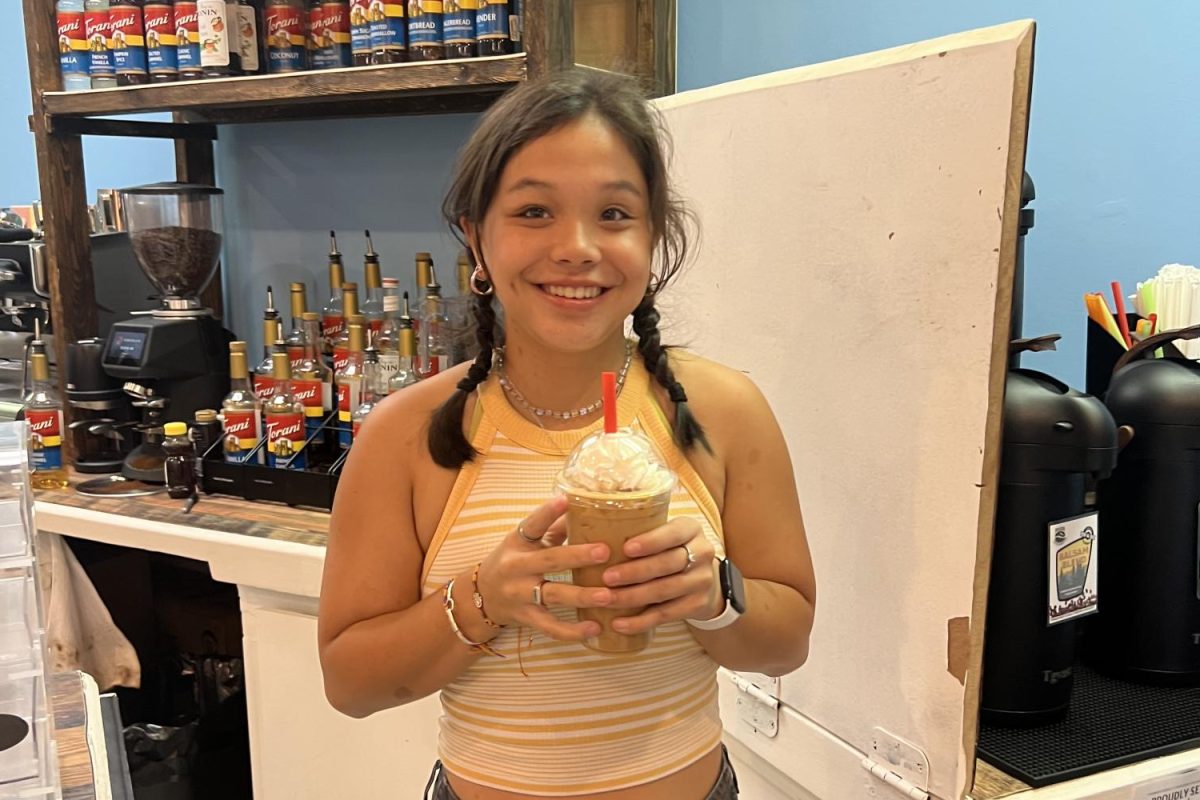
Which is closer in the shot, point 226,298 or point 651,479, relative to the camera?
point 651,479

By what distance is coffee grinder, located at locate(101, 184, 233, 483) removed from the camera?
216 cm

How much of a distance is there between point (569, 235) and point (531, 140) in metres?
0.11

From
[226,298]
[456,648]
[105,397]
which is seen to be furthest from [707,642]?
[226,298]

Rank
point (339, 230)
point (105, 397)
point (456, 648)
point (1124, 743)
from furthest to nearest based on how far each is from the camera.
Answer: point (339, 230), point (105, 397), point (1124, 743), point (456, 648)

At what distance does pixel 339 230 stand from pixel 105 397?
707mm

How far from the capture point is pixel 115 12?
6.97 feet

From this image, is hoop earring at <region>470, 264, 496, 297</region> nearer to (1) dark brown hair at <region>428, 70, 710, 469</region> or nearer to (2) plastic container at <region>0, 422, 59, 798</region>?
(1) dark brown hair at <region>428, 70, 710, 469</region>

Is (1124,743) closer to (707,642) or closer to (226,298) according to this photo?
(707,642)

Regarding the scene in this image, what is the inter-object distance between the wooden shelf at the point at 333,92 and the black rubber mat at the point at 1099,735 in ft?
4.28

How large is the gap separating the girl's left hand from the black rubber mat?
1.68 feet

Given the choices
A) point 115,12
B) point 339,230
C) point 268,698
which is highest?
point 115,12

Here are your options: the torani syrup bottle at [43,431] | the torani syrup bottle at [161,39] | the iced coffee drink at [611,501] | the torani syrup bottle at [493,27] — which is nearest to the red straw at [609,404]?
the iced coffee drink at [611,501]

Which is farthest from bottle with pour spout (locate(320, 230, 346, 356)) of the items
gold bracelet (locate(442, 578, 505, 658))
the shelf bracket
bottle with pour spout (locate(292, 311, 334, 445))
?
gold bracelet (locate(442, 578, 505, 658))

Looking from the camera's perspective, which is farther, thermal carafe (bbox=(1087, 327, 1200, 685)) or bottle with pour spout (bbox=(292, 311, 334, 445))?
bottle with pour spout (bbox=(292, 311, 334, 445))
